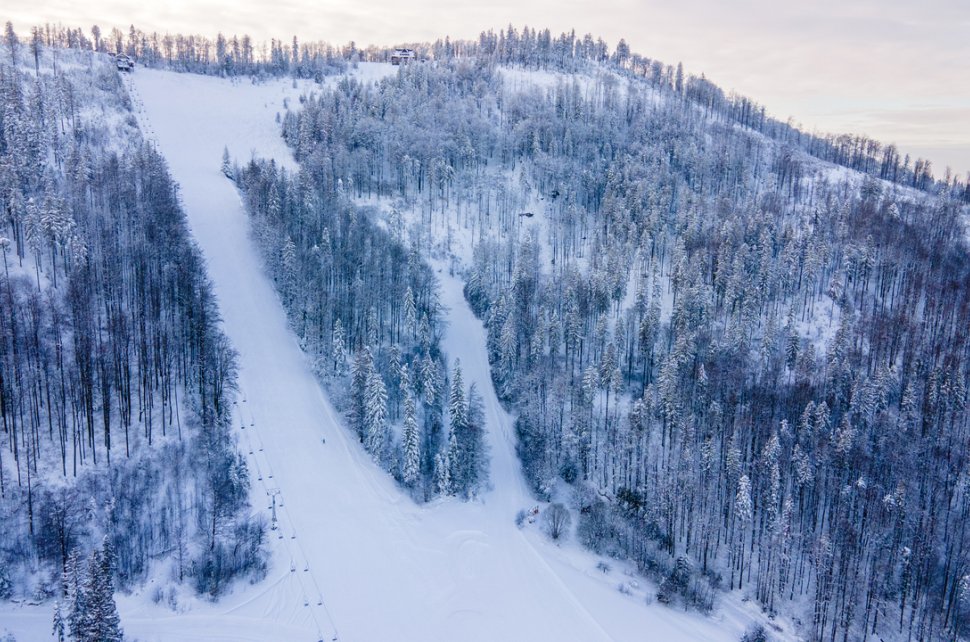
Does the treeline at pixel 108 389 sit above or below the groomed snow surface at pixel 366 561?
above

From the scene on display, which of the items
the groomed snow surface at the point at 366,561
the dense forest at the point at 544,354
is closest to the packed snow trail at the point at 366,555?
the groomed snow surface at the point at 366,561

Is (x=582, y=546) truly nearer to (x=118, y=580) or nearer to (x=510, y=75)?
(x=118, y=580)

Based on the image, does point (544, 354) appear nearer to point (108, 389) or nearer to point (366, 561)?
point (366, 561)

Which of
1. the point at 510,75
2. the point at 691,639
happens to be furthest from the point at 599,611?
the point at 510,75

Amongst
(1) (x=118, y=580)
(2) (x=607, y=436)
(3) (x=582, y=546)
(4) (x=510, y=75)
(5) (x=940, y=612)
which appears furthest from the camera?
(4) (x=510, y=75)

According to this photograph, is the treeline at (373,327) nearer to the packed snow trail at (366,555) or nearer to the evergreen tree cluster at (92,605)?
the packed snow trail at (366,555)
